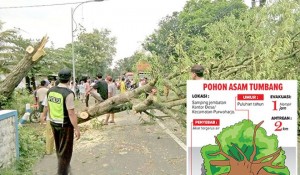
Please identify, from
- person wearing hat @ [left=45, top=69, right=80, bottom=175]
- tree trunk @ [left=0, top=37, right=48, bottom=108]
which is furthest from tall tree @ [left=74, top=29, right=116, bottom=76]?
person wearing hat @ [left=45, top=69, right=80, bottom=175]

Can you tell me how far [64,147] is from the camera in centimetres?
525

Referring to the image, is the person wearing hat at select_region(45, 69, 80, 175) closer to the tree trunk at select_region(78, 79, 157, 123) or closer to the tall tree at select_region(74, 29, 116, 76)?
the tree trunk at select_region(78, 79, 157, 123)

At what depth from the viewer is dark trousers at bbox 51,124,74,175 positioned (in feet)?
17.2

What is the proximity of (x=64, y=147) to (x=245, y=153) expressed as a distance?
3.23 m

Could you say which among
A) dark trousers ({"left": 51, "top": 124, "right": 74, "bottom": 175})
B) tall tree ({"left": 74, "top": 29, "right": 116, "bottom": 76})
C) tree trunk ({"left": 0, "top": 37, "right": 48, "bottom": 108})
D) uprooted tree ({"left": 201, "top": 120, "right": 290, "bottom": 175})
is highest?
tall tree ({"left": 74, "top": 29, "right": 116, "bottom": 76})

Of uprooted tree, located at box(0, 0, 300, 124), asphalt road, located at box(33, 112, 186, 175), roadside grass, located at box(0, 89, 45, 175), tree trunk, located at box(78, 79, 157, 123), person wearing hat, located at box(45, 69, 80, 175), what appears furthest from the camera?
tree trunk, located at box(78, 79, 157, 123)

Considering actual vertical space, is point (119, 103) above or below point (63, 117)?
above

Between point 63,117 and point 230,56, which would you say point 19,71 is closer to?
point 63,117

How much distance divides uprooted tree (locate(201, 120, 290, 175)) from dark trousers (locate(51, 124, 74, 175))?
2.97 meters

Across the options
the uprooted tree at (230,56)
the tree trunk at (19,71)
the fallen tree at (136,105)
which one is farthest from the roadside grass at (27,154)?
the tree trunk at (19,71)

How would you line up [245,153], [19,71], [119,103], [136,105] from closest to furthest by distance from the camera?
[245,153] → [136,105] → [119,103] → [19,71]

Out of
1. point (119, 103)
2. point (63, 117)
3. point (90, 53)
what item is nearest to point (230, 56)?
point (119, 103)

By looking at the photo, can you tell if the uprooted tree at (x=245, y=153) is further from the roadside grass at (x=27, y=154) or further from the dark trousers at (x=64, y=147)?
the roadside grass at (x=27, y=154)

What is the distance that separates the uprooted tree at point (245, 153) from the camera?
9.14 ft
